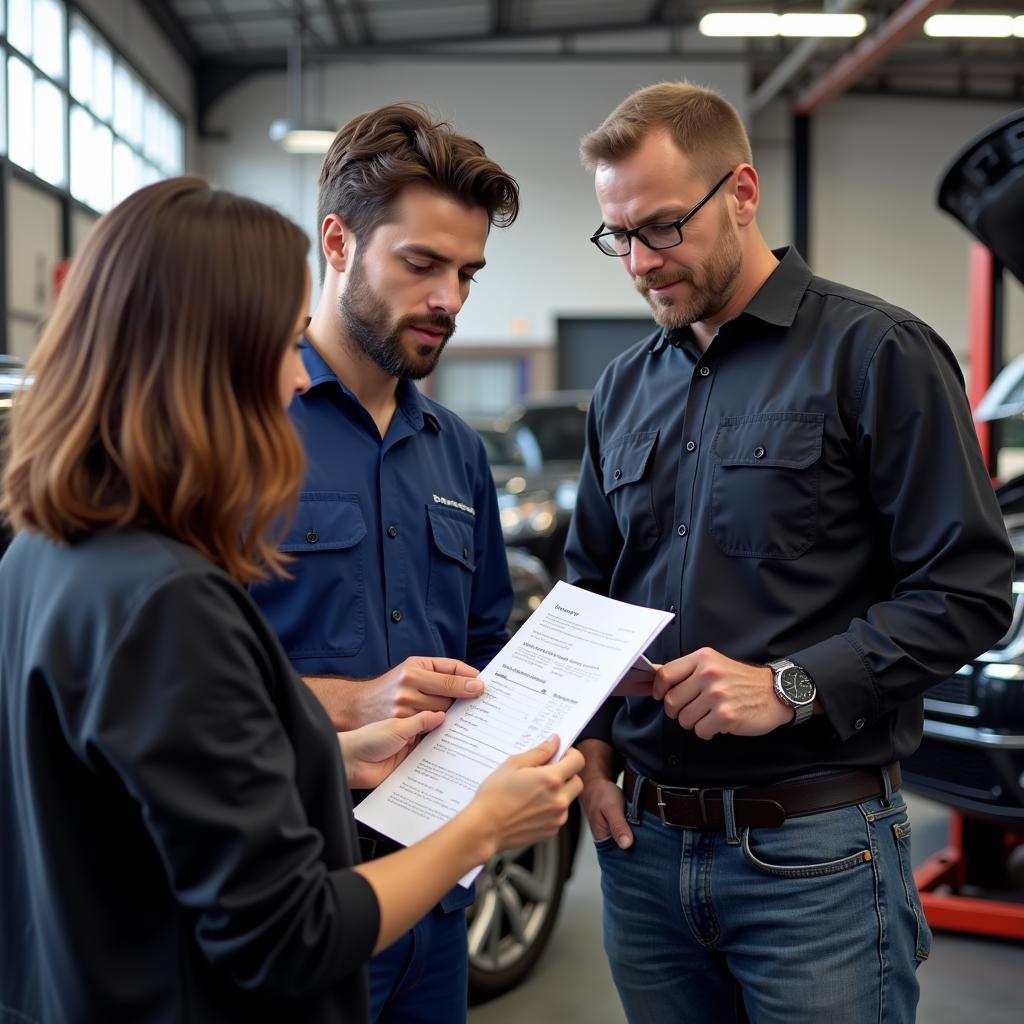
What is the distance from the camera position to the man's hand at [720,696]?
1614 mm

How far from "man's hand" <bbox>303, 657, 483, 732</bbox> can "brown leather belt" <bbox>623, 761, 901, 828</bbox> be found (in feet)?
1.33

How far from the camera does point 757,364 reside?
187 centimetres

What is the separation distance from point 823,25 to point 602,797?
415 inches

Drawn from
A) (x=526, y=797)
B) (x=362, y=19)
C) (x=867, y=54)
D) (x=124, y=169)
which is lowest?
(x=526, y=797)

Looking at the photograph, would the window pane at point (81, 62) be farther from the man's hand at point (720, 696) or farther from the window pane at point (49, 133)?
the man's hand at point (720, 696)

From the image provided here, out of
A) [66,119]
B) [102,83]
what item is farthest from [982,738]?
[102,83]

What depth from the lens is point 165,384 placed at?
112 cm

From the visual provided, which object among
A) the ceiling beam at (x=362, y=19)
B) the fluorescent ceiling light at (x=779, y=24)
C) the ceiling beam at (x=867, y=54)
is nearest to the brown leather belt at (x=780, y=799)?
the fluorescent ceiling light at (x=779, y=24)

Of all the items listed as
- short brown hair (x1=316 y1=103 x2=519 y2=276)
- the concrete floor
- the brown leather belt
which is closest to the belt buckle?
the brown leather belt

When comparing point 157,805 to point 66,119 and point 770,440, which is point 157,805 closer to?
point 770,440

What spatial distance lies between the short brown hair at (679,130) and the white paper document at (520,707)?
0.74 m

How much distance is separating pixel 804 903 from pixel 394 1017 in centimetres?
63

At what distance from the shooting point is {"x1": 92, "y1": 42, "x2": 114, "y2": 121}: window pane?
41.2 ft

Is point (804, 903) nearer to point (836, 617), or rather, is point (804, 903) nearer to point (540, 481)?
point (836, 617)
